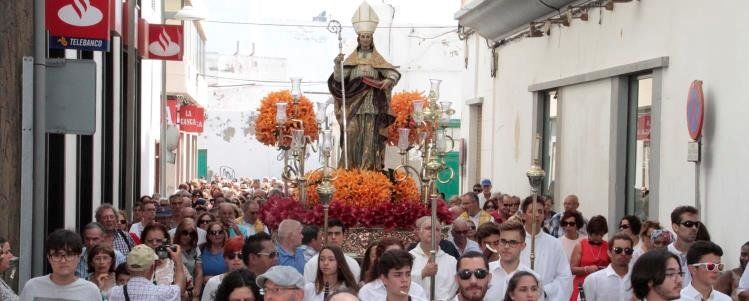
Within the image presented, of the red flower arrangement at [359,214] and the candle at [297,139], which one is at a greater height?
the candle at [297,139]

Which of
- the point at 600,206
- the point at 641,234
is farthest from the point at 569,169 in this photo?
the point at 641,234

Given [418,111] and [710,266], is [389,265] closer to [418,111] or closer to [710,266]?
[710,266]

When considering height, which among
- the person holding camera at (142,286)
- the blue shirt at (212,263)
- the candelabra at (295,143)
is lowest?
the blue shirt at (212,263)

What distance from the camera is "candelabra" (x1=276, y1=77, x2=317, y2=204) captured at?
15.1 m

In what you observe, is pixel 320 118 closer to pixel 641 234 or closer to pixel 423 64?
pixel 641 234

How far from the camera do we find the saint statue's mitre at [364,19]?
16.4 meters

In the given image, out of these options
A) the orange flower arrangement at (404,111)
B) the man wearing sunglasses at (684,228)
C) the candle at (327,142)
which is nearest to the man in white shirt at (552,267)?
the man wearing sunglasses at (684,228)

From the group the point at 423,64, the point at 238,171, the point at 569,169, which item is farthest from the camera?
the point at 238,171

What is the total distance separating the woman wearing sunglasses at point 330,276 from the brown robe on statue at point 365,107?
6.56 metres

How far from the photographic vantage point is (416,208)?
15.0 meters

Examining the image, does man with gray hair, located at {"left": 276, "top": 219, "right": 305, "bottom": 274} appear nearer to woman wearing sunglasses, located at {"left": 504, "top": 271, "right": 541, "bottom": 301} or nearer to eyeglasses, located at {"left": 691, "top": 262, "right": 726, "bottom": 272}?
woman wearing sunglasses, located at {"left": 504, "top": 271, "right": 541, "bottom": 301}

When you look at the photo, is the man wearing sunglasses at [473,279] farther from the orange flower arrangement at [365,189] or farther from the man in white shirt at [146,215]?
the man in white shirt at [146,215]

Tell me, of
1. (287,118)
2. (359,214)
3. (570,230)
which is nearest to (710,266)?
(570,230)

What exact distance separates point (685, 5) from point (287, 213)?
5214 mm
